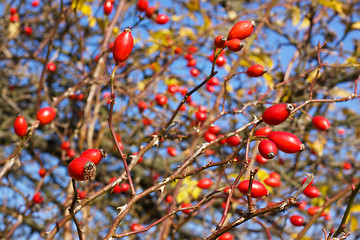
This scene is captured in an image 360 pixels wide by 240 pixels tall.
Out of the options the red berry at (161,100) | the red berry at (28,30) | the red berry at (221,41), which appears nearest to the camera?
the red berry at (221,41)

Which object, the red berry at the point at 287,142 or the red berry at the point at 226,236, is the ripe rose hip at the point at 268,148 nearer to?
the red berry at the point at 287,142

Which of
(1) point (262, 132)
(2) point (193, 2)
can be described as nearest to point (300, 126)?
(1) point (262, 132)

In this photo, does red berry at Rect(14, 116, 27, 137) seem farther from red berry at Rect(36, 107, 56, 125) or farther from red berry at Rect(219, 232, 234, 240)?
red berry at Rect(219, 232, 234, 240)

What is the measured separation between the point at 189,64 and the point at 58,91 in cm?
198

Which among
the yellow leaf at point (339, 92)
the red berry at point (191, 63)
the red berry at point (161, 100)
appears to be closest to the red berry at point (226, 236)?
the red berry at point (161, 100)

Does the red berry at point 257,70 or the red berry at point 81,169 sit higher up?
the red berry at point 257,70

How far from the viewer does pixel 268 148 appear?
3.53ft

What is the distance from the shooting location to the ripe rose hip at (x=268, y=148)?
1071 millimetres

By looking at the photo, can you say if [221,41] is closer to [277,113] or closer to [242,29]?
[242,29]

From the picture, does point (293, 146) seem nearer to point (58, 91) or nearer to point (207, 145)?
point (207, 145)

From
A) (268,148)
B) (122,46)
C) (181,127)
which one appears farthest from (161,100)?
(268,148)

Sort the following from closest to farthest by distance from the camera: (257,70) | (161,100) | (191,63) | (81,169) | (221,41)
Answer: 1. (81,169)
2. (221,41)
3. (257,70)
4. (161,100)
5. (191,63)

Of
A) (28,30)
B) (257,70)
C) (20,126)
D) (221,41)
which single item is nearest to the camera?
(221,41)

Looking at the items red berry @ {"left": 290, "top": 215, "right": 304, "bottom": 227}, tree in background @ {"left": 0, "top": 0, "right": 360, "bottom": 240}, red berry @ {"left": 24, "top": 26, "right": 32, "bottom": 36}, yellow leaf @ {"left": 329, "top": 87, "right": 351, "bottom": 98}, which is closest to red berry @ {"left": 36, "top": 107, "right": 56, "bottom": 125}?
tree in background @ {"left": 0, "top": 0, "right": 360, "bottom": 240}
